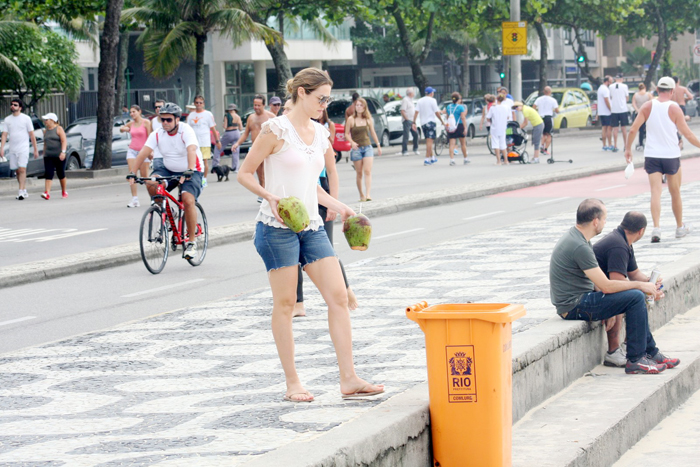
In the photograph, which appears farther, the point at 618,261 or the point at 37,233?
the point at 37,233

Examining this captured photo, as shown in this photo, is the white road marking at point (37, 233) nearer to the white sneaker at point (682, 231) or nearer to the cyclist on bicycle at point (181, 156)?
the cyclist on bicycle at point (181, 156)

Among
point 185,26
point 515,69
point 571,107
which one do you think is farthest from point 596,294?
point 571,107

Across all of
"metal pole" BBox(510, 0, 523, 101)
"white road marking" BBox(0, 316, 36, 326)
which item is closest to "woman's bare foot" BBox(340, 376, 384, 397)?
"white road marking" BBox(0, 316, 36, 326)

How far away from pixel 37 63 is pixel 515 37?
12.9 metres

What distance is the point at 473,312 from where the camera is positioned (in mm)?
4844

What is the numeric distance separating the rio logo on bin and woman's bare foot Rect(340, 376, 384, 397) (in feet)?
2.08

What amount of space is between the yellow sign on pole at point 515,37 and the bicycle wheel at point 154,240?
20.1 meters

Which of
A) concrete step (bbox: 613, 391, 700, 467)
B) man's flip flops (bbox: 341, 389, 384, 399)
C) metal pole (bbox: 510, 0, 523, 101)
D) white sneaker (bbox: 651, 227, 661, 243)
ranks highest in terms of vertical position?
metal pole (bbox: 510, 0, 523, 101)

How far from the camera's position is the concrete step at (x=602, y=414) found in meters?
5.41

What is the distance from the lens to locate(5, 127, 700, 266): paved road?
13.8 meters

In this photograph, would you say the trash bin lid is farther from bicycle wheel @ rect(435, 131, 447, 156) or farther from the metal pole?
bicycle wheel @ rect(435, 131, 447, 156)

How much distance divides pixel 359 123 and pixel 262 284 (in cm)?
724

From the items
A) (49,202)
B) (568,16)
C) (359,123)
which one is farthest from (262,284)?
(568,16)

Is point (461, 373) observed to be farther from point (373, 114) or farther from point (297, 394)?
point (373, 114)
